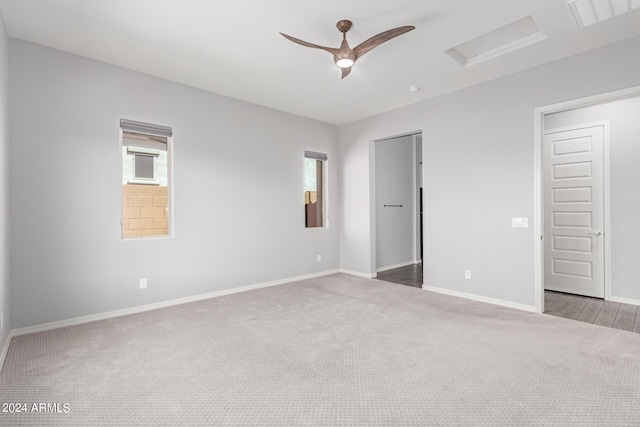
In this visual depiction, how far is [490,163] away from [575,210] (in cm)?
151

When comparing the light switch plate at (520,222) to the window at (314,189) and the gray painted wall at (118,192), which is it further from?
the gray painted wall at (118,192)

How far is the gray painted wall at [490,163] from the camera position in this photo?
3256mm

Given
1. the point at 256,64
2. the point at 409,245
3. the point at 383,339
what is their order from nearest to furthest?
the point at 383,339 < the point at 256,64 < the point at 409,245

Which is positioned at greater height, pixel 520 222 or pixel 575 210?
pixel 575 210

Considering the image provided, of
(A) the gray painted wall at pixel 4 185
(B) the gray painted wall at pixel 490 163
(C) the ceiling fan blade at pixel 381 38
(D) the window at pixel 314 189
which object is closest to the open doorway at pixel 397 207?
(D) the window at pixel 314 189

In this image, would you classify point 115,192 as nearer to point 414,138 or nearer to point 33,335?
point 33,335

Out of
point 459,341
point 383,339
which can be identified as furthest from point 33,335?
point 459,341

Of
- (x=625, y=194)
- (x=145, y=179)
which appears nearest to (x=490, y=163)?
(x=625, y=194)

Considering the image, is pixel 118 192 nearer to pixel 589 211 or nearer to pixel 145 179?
pixel 145 179

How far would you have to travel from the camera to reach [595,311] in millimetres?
3561

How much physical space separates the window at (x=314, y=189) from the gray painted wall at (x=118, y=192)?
1.25 ft

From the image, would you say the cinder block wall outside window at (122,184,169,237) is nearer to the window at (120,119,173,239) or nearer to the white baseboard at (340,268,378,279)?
the window at (120,119,173,239)

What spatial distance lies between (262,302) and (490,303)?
9.14 ft

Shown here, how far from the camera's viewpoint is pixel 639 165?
3.73 meters
